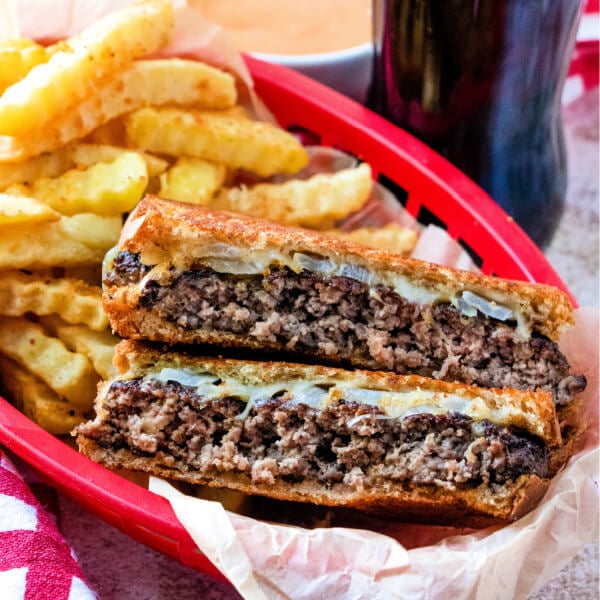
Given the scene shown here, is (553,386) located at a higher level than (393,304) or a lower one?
lower

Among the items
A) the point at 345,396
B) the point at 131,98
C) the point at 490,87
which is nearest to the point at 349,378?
the point at 345,396

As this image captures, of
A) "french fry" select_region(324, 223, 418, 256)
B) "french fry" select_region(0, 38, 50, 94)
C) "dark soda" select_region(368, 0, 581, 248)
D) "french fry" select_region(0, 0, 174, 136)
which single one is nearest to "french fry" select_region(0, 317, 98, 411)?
"french fry" select_region(0, 0, 174, 136)

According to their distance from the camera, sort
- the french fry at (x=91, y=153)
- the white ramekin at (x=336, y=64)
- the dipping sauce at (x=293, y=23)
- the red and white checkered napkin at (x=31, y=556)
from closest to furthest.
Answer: the red and white checkered napkin at (x=31, y=556)
the french fry at (x=91, y=153)
the white ramekin at (x=336, y=64)
the dipping sauce at (x=293, y=23)

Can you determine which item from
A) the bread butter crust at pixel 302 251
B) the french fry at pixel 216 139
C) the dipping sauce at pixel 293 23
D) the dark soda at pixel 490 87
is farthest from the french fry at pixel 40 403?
the dipping sauce at pixel 293 23

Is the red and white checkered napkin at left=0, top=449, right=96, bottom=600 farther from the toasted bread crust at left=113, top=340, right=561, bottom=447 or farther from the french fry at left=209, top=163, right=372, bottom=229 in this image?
the french fry at left=209, top=163, right=372, bottom=229

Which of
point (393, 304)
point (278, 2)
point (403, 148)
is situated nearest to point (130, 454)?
point (393, 304)

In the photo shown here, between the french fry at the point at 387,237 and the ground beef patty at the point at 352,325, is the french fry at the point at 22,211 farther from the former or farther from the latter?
the french fry at the point at 387,237

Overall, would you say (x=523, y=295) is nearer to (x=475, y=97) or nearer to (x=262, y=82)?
(x=475, y=97)
